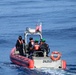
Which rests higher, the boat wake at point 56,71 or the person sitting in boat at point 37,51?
the person sitting in boat at point 37,51

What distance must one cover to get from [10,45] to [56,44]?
389 centimetres

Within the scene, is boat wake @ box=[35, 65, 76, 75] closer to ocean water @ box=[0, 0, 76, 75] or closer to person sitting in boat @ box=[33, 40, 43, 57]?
ocean water @ box=[0, 0, 76, 75]

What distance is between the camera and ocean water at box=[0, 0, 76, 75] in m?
30.2

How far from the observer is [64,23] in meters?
50.3

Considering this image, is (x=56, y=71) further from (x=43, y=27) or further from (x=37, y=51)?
(x=43, y=27)

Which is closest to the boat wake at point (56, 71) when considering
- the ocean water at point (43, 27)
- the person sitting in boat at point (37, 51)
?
the ocean water at point (43, 27)

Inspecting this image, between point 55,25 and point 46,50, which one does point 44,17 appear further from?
point 46,50

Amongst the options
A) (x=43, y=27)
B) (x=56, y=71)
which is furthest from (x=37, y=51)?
(x=43, y=27)

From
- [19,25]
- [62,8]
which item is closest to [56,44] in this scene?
[19,25]

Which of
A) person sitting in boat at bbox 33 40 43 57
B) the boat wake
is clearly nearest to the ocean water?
the boat wake

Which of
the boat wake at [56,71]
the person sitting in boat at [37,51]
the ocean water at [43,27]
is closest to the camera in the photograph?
the boat wake at [56,71]

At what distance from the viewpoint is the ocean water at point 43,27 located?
3023 cm

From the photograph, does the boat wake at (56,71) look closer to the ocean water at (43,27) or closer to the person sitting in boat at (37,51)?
the ocean water at (43,27)

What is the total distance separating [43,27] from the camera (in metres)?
48.6
